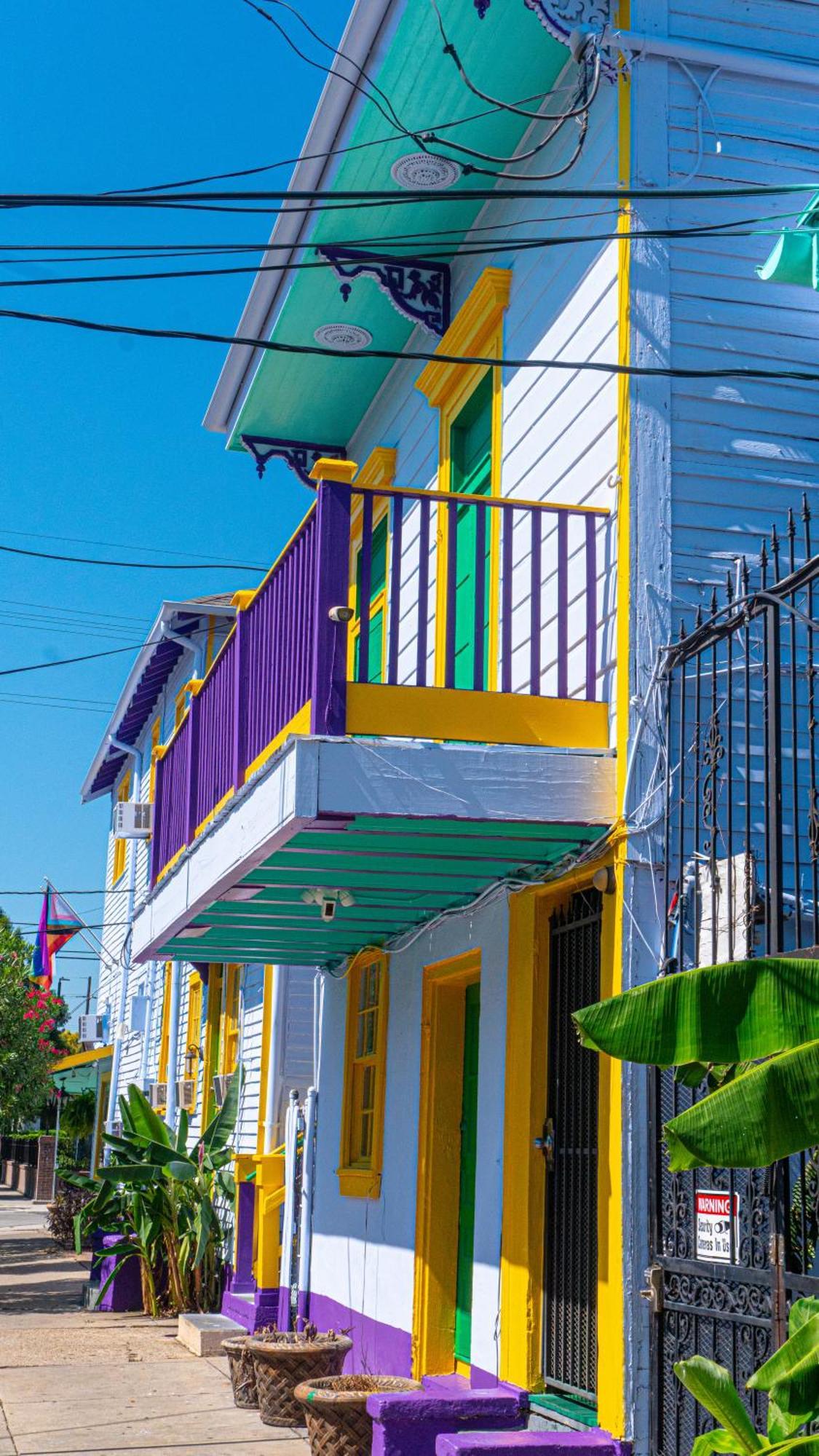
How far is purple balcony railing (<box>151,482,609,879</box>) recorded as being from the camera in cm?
670

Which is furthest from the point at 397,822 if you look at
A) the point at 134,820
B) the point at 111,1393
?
the point at 134,820

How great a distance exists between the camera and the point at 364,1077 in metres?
11.3

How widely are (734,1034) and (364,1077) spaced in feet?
25.6

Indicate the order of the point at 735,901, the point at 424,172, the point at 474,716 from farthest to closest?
1. the point at 424,172
2. the point at 474,716
3. the point at 735,901

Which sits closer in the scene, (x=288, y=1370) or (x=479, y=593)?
(x=479, y=593)

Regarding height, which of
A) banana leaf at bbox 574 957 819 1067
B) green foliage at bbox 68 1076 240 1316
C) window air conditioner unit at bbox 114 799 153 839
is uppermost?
window air conditioner unit at bbox 114 799 153 839

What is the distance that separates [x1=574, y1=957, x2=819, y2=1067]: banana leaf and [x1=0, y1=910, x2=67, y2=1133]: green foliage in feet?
55.6

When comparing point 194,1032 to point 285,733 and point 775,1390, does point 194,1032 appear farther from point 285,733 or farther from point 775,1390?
point 775,1390

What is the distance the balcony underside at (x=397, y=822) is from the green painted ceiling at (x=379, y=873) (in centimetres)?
1

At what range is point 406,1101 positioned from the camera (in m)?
9.66

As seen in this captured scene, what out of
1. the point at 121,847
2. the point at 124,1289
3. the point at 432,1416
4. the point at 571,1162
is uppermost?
the point at 121,847

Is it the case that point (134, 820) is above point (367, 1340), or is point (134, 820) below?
above

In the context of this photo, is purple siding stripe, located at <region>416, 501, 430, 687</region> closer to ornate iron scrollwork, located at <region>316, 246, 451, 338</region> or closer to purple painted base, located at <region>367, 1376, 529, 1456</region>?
purple painted base, located at <region>367, 1376, 529, 1456</region>

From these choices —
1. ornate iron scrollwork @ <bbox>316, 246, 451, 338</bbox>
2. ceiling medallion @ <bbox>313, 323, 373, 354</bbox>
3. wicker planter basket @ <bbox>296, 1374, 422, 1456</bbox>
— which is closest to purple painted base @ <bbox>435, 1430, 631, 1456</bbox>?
wicker planter basket @ <bbox>296, 1374, 422, 1456</bbox>
